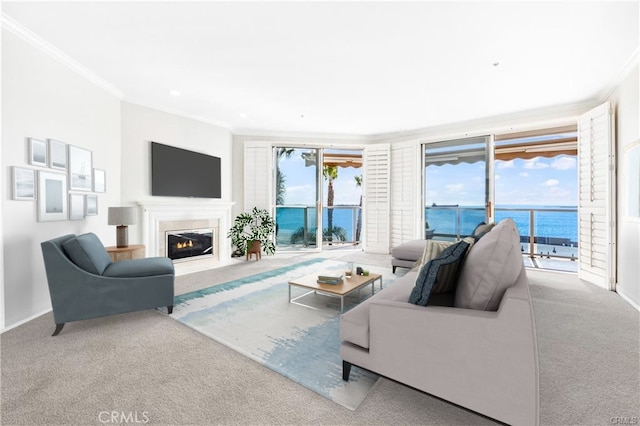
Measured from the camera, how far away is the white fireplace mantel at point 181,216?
412cm

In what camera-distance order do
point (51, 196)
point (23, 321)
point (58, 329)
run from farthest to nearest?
point (51, 196), point (23, 321), point (58, 329)

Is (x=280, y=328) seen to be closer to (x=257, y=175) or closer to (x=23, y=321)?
(x=23, y=321)

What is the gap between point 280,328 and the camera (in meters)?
2.41

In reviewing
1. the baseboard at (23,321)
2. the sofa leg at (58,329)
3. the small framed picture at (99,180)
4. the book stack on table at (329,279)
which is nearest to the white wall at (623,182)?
the book stack on table at (329,279)

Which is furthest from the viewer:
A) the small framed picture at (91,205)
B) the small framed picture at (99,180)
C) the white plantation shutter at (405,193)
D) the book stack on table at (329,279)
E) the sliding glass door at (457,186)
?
the white plantation shutter at (405,193)

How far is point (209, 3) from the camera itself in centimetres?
211

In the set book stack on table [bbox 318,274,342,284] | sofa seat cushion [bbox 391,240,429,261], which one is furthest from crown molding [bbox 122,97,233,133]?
sofa seat cushion [bbox 391,240,429,261]

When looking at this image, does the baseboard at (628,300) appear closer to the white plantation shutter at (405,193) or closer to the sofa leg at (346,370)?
the white plantation shutter at (405,193)

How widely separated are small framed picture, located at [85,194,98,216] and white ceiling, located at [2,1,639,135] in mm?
1453

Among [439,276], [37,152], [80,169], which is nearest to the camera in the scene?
[439,276]

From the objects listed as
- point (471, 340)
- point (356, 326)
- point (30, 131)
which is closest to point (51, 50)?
point (30, 131)

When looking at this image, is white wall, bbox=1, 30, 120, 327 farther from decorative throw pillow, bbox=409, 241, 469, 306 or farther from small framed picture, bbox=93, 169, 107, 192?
decorative throw pillow, bbox=409, 241, 469, 306

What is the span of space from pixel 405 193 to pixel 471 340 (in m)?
4.93

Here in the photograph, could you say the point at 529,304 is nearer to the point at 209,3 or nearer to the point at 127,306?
the point at 209,3
